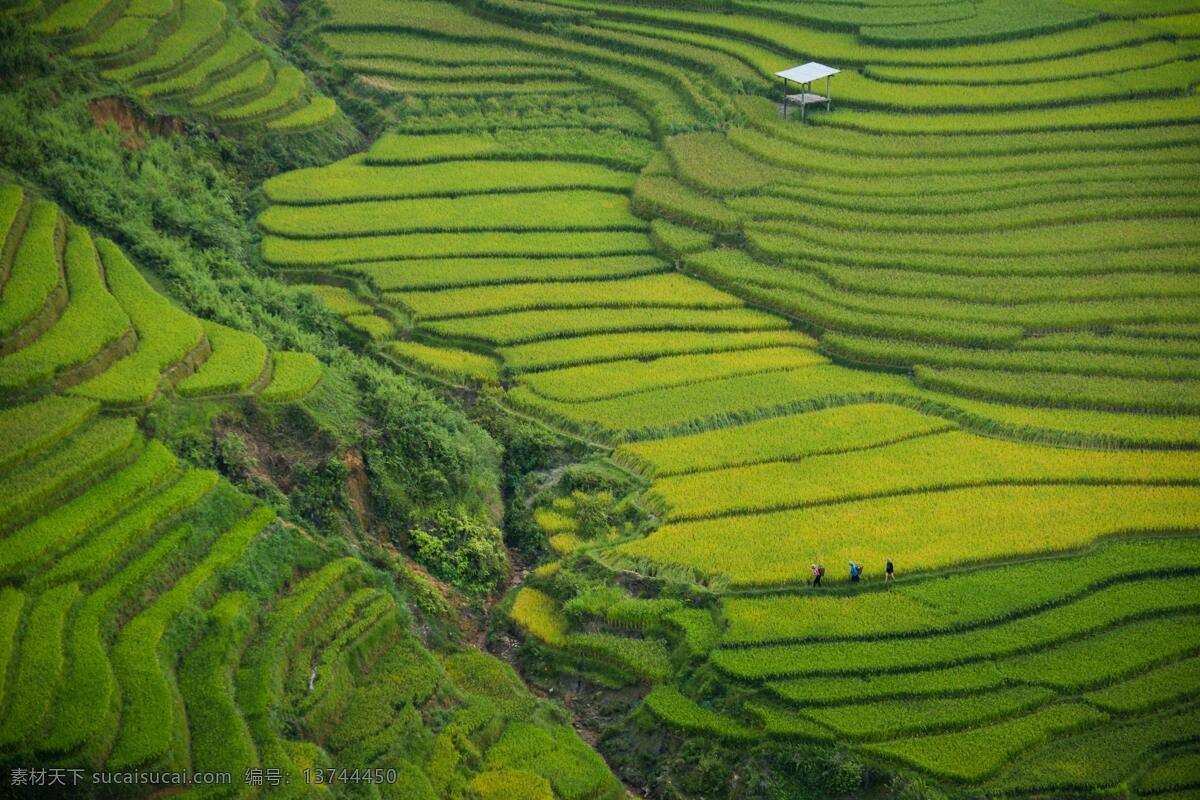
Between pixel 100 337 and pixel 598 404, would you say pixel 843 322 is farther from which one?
pixel 100 337

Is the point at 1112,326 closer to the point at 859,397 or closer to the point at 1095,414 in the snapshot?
the point at 1095,414

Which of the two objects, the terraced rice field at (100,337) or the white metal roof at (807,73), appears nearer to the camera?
the terraced rice field at (100,337)

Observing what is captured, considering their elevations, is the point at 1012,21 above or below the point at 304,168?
above

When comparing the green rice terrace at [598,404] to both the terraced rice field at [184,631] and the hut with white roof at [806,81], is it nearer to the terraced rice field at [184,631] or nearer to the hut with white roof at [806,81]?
the terraced rice field at [184,631]

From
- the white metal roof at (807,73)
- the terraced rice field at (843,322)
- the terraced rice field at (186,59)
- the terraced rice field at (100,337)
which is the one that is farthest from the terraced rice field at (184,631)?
the white metal roof at (807,73)

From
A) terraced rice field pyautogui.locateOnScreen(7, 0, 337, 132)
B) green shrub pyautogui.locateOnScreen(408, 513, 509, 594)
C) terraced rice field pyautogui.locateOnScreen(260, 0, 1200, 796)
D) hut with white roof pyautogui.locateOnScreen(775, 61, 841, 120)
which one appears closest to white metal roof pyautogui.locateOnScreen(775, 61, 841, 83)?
hut with white roof pyautogui.locateOnScreen(775, 61, 841, 120)

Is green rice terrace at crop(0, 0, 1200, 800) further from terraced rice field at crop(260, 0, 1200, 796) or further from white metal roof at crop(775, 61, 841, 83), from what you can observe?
white metal roof at crop(775, 61, 841, 83)

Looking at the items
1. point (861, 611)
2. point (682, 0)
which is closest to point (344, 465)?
point (861, 611)
